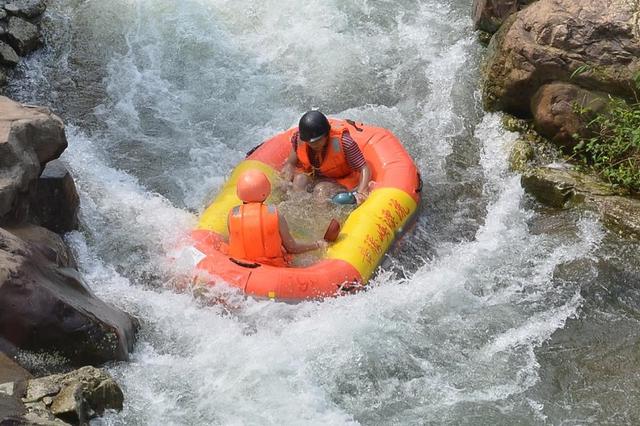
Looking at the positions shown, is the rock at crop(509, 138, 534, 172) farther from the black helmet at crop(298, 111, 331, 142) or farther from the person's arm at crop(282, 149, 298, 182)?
the person's arm at crop(282, 149, 298, 182)

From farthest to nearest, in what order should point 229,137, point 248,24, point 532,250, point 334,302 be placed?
point 248,24 → point 229,137 → point 532,250 → point 334,302

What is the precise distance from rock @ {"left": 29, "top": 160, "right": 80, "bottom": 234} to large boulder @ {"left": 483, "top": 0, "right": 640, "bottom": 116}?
4423 millimetres

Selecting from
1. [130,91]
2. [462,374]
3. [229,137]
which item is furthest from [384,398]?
[130,91]

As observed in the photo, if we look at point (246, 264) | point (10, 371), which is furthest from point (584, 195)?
point (10, 371)

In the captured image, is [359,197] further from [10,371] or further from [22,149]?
[10,371]

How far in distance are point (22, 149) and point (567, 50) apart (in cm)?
499

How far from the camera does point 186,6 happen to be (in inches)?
402

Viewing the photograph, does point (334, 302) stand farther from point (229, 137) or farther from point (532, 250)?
point (229, 137)

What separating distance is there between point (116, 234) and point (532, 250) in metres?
3.52

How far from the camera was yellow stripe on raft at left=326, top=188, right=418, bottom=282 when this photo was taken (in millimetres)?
6230

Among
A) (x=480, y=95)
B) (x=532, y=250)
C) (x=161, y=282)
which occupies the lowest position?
(x=161, y=282)

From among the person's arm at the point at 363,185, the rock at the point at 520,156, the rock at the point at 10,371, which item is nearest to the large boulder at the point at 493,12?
the rock at the point at 520,156

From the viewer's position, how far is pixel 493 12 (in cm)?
912

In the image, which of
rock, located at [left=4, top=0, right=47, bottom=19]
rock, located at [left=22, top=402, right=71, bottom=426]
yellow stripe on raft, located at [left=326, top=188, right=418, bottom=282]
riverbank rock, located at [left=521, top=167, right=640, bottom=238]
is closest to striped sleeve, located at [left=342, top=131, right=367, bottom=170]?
yellow stripe on raft, located at [left=326, top=188, right=418, bottom=282]
